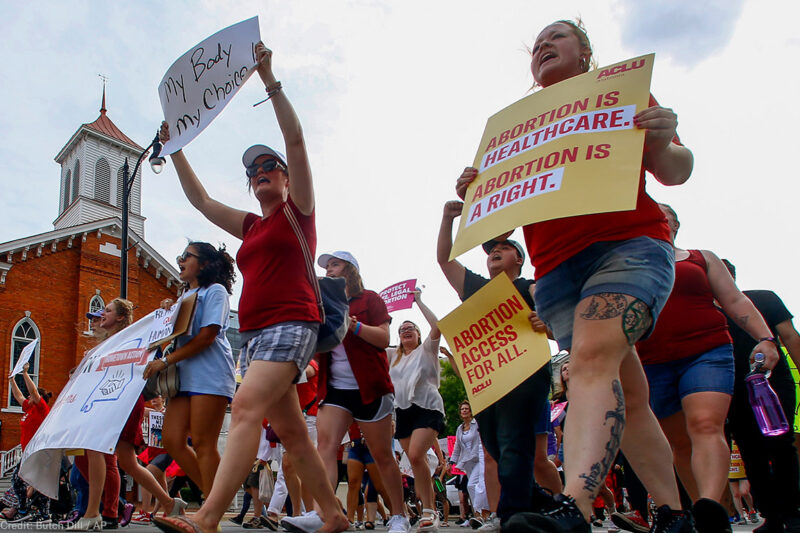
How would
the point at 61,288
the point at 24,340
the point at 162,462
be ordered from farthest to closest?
the point at 61,288 < the point at 24,340 < the point at 162,462

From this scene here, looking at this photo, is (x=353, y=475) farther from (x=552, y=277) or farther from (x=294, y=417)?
(x=552, y=277)

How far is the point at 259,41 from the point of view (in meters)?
3.99

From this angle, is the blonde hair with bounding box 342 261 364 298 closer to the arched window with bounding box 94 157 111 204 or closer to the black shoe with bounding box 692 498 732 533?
the black shoe with bounding box 692 498 732 533

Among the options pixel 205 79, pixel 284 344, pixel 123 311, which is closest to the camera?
pixel 284 344

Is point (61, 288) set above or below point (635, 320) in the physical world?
above

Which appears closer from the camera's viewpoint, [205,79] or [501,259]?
[205,79]

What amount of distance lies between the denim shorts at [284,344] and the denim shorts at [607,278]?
57.0 inches

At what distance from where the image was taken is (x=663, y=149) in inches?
102

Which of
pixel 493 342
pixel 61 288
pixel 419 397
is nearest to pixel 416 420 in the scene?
pixel 419 397

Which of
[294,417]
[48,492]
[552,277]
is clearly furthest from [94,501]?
[552,277]

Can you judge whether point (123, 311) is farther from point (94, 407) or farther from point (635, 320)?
point (635, 320)

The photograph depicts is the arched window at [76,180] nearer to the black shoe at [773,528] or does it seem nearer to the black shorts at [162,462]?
the black shorts at [162,462]

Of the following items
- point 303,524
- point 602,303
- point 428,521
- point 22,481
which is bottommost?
point 428,521

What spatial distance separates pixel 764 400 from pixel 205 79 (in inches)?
153
